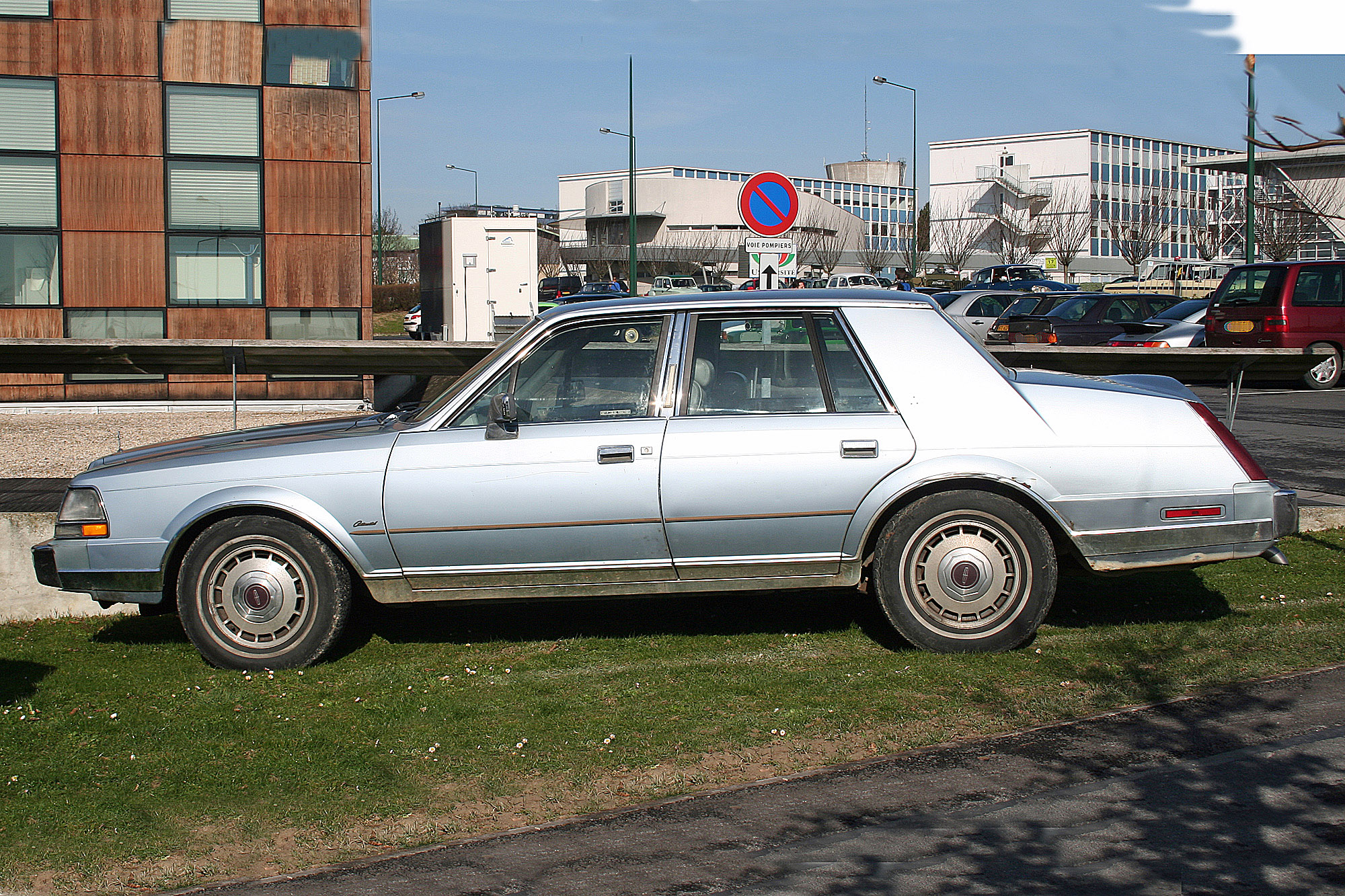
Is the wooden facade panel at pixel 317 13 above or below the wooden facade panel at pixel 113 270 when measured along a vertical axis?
above

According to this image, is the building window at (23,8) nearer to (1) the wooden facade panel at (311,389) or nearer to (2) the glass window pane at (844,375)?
(1) the wooden facade panel at (311,389)

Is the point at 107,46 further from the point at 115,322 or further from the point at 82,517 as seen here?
the point at 82,517

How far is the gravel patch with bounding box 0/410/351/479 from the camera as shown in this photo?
12.0 m

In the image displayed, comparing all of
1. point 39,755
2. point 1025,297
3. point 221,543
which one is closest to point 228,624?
point 221,543

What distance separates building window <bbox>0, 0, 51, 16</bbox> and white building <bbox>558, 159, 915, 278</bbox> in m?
62.9

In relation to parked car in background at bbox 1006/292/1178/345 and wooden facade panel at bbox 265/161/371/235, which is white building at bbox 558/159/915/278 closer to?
parked car in background at bbox 1006/292/1178/345

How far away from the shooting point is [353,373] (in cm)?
1074

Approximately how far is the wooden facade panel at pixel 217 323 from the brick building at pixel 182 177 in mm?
23

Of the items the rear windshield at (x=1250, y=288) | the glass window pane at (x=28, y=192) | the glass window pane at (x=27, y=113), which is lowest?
the rear windshield at (x=1250, y=288)

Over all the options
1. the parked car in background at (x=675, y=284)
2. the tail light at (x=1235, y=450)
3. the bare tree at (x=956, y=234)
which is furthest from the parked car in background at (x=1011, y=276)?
the tail light at (x=1235, y=450)

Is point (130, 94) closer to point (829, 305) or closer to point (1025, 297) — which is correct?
point (829, 305)

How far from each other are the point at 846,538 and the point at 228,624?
108 inches

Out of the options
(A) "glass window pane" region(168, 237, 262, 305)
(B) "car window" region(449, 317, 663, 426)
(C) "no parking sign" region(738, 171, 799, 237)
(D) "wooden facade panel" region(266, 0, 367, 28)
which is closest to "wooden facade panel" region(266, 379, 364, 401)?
(A) "glass window pane" region(168, 237, 262, 305)

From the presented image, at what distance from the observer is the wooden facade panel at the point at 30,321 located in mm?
18406
